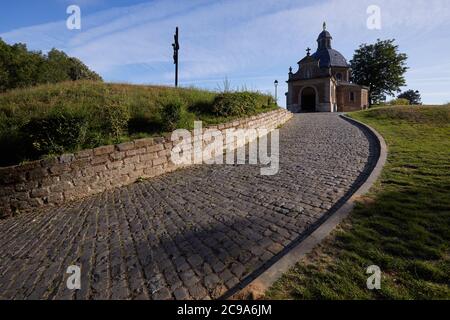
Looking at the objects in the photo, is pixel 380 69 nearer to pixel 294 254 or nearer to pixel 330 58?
pixel 330 58

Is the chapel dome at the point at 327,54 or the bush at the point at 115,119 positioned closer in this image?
the bush at the point at 115,119

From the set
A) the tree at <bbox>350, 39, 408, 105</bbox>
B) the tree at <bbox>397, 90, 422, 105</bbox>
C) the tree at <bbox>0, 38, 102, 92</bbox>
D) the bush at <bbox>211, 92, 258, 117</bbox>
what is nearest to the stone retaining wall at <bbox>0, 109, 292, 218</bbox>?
the bush at <bbox>211, 92, 258, 117</bbox>

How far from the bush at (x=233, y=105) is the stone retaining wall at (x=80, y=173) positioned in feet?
11.3

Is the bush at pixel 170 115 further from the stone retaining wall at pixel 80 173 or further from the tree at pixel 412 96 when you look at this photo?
the tree at pixel 412 96

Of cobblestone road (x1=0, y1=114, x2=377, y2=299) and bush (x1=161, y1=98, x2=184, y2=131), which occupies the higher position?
bush (x1=161, y1=98, x2=184, y2=131)

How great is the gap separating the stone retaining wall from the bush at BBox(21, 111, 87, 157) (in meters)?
0.51

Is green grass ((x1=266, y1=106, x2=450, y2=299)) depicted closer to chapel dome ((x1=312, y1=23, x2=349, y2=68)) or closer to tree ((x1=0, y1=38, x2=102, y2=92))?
tree ((x1=0, y1=38, x2=102, y2=92))

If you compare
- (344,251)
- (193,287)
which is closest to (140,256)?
(193,287)

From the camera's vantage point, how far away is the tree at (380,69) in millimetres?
47625

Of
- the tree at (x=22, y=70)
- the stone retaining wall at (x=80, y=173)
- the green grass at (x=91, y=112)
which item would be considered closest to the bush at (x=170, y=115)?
the green grass at (x=91, y=112)

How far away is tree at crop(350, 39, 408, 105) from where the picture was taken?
4762 cm

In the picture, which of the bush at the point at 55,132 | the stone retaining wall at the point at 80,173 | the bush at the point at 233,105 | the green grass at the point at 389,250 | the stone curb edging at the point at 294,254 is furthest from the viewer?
the bush at the point at 233,105

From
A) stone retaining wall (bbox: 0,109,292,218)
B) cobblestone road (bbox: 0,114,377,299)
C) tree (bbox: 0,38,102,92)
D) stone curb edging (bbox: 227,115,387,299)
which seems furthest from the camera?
tree (bbox: 0,38,102,92)

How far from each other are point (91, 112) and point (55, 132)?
6.55ft
